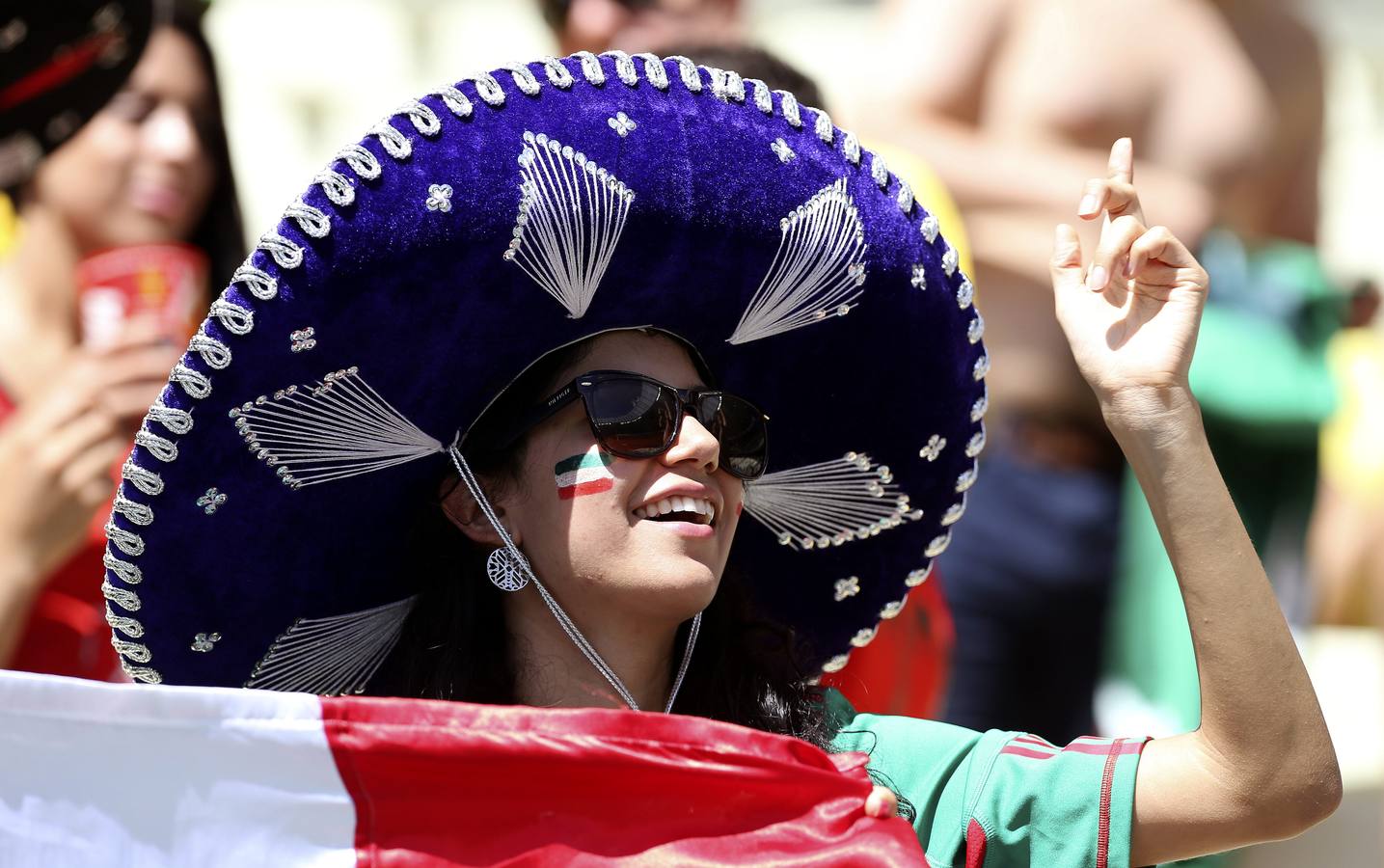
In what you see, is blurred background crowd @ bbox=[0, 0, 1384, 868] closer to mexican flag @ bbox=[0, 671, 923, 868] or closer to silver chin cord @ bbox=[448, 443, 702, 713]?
silver chin cord @ bbox=[448, 443, 702, 713]

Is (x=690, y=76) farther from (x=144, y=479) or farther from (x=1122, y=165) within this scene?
(x=144, y=479)

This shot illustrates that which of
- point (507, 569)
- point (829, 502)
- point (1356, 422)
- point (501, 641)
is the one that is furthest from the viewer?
point (1356, 422)

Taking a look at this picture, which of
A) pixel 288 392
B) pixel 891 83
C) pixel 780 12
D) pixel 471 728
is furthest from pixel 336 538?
pixel 780 12

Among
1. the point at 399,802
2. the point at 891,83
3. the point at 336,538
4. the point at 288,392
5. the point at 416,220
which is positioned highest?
the point at 891,83

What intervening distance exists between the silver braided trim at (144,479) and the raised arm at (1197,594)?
1120 mm

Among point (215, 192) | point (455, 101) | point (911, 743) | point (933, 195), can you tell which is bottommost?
point (911, 743)

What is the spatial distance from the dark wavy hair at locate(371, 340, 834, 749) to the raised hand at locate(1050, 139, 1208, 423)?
537mm

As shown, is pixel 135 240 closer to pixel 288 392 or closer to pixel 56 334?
pixel 56 334

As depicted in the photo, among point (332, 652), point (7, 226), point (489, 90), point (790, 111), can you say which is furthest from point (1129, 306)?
point (7, 226)

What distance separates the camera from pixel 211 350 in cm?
221

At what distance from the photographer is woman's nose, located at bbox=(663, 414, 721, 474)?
238 cm

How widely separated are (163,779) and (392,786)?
0.81 ft

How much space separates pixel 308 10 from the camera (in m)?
11.0

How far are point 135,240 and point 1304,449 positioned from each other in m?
2.73
